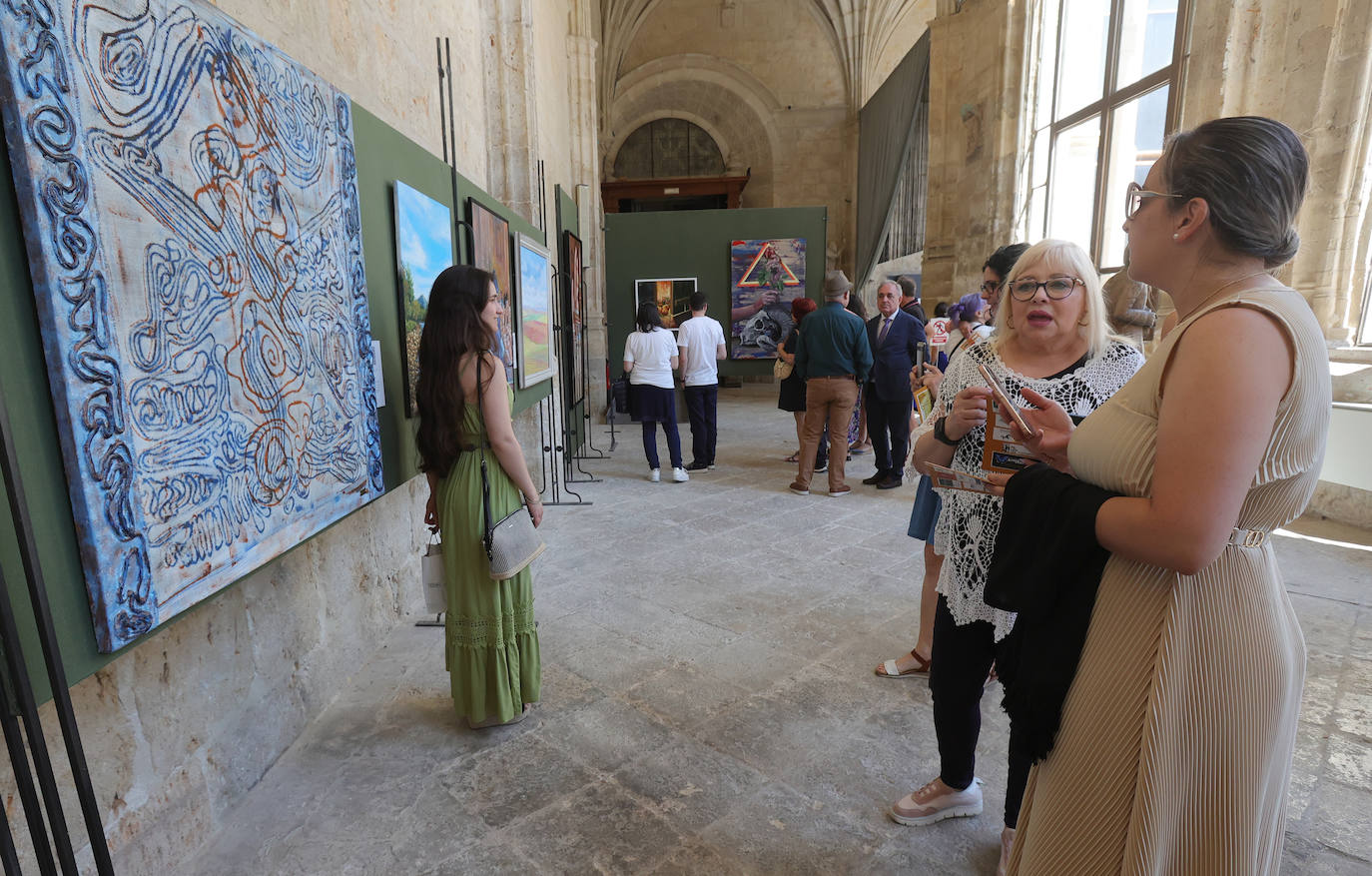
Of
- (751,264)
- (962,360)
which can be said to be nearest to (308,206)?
(962,360)

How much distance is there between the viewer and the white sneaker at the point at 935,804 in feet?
6.98

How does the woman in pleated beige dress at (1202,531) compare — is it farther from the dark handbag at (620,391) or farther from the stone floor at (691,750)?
the dark handbag at (620,391)

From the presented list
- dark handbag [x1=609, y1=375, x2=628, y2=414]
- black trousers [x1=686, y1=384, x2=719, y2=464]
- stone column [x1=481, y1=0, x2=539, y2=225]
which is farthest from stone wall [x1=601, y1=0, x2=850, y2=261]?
stone column [x1=481, y1=0, x2=539, y2=225]

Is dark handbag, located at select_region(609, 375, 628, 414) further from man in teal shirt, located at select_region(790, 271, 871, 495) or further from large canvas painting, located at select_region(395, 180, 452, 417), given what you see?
large canvas painting, located at select_region(395, 180, 452, 417)

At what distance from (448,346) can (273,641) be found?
1.24 meters

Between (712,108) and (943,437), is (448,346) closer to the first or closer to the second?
(943,437)

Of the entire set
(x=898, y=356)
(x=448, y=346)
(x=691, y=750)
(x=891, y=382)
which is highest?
(x=448, y=346)

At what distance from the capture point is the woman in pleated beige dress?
98cm

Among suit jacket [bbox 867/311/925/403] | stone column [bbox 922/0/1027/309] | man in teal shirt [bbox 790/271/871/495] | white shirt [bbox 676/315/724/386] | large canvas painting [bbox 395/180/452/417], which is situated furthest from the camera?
stone column [bbox 922/0/1027/309]

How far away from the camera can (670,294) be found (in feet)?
36.9

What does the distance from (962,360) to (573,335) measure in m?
6.09

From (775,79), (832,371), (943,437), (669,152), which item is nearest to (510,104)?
(832,371)

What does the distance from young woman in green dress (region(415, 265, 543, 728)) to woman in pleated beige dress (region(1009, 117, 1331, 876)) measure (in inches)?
74.2

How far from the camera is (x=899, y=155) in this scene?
12.7 m
